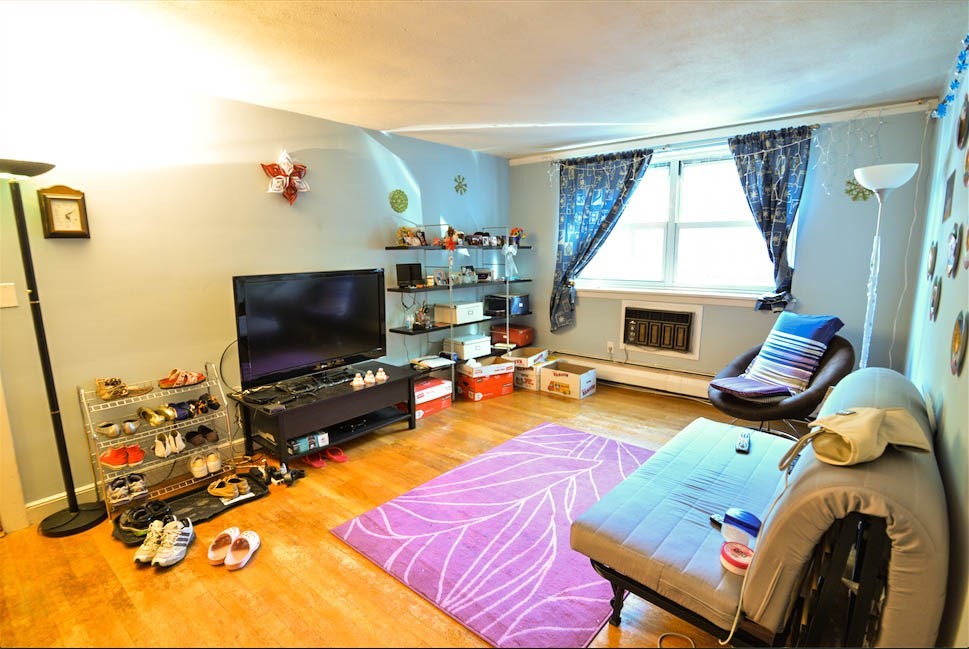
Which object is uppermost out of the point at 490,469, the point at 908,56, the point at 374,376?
the point at 908,56

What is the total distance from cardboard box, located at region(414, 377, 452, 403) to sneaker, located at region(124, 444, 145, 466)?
1686 mm

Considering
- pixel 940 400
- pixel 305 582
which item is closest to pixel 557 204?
pixel 940 400

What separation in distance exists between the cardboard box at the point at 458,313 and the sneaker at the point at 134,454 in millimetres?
2278

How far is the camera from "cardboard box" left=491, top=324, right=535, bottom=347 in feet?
15.3

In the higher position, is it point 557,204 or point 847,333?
point 557,204

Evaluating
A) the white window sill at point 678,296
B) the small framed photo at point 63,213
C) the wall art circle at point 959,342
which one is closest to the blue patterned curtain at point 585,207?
the white window sill at point 678,296

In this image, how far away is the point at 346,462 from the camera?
112 inches

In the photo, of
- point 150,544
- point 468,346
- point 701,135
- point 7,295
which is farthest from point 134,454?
point 701,135

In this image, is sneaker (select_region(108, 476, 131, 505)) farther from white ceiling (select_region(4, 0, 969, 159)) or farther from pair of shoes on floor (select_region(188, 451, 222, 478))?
white ceiling (select_region(4, 0, 969, 159))

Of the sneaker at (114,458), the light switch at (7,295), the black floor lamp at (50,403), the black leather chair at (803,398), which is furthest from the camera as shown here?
the black leather chair at (803,398)

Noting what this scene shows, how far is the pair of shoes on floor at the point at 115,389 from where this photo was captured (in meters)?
2.27

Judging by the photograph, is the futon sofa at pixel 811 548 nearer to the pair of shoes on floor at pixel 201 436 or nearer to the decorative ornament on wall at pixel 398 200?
the pair of shoes on floor at pixel 201 436

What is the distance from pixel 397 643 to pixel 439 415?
2869 millimetres

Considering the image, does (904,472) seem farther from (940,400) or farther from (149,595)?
(149,595)
